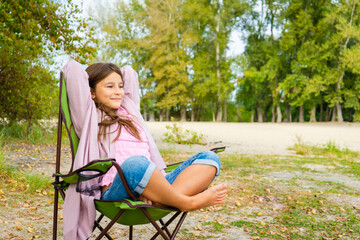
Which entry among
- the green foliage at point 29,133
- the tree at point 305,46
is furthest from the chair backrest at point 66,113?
the tree at point 305,46

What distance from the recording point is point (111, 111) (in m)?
2.35

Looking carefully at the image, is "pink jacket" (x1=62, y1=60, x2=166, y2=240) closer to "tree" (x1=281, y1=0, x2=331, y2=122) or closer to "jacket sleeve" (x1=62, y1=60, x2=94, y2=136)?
"jacket sleeve" (x1=62, y1=60, x2=94, y2=136)

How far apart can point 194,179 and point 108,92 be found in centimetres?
94

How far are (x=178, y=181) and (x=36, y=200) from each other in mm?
2555

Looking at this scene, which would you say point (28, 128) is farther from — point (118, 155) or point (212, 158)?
point (212, 158)

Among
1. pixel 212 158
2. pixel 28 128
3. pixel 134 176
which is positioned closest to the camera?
pixel 134 176

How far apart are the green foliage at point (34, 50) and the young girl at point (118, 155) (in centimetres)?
328

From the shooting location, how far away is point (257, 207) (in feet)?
12.7

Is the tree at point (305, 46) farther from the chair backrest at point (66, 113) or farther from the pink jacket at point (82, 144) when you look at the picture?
the chair backrest at point (66, 113)

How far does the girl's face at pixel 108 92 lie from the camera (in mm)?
2338

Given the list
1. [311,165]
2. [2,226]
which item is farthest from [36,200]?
[311,165]

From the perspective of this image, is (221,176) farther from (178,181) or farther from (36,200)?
(178,181)

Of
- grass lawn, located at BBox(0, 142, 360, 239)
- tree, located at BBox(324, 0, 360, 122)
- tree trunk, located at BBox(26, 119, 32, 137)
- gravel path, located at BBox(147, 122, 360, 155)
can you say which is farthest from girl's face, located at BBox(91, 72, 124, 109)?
tree, located at BBox(324, 0, 360, 122)

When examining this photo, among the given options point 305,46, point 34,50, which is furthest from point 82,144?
point 305,46
